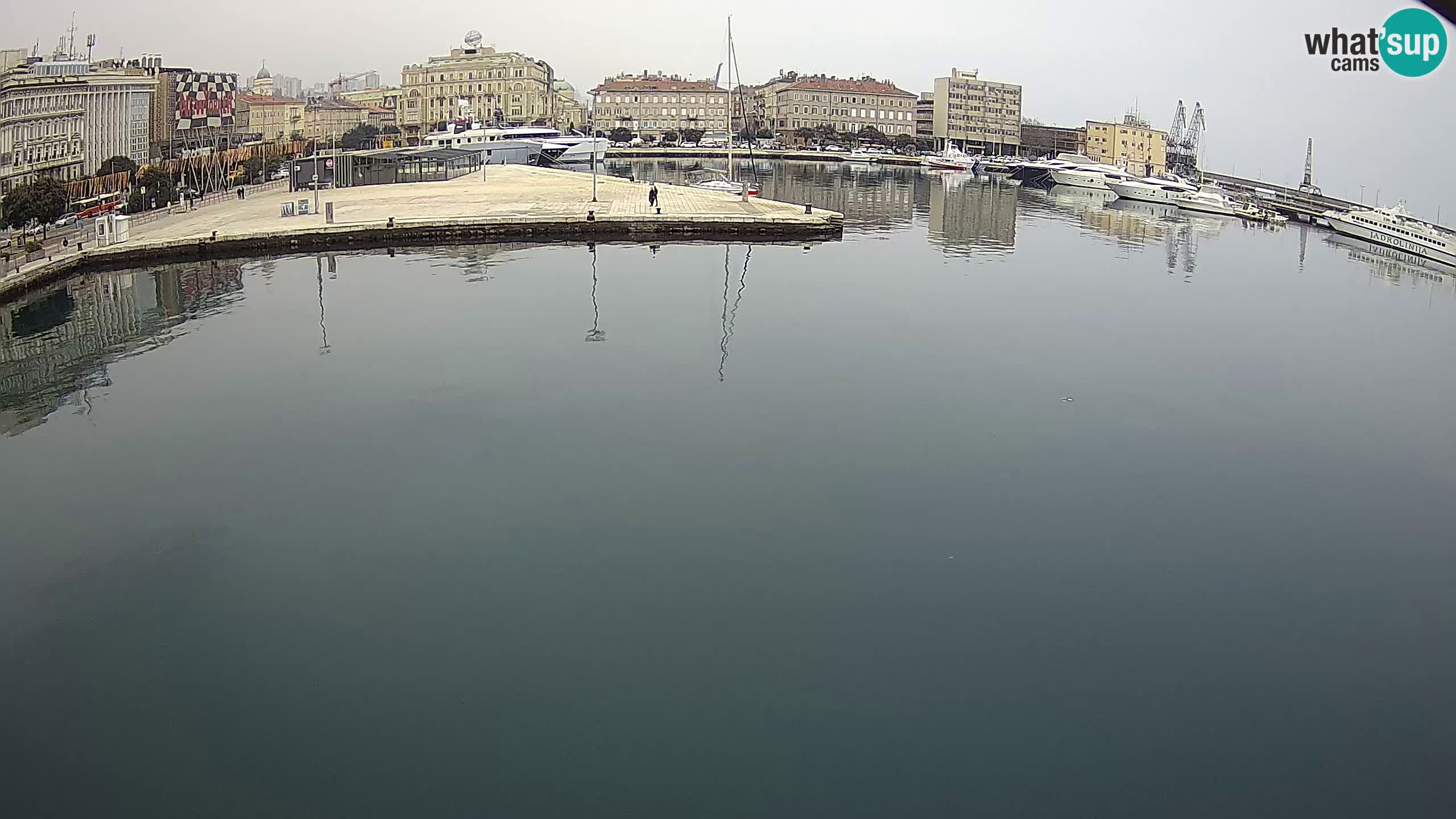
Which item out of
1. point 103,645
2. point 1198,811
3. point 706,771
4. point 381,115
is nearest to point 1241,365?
point 1198,811

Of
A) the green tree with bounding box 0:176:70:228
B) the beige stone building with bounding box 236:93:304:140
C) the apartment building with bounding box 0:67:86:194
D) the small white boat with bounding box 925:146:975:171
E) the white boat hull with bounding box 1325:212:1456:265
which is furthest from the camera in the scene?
the beige stone building with bounding box 236:93:304:140

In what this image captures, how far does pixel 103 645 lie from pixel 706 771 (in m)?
3.42

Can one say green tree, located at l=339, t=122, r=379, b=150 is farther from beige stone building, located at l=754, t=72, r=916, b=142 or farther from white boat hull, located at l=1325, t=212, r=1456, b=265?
white boat hull, located at l=1325, t=212, r=1456, b=265

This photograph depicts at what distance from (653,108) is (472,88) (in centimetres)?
1439

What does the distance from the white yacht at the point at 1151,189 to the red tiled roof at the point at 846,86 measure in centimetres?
3656

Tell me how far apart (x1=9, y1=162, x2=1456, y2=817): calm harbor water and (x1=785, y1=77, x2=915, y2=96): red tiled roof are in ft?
223

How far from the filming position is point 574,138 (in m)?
46.6

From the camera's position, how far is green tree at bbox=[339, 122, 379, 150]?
62.9 metres

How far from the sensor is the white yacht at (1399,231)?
28780mm

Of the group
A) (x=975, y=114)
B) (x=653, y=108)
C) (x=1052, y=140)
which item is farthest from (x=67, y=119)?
(x=1052, y=140)

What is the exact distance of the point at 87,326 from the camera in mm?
14273

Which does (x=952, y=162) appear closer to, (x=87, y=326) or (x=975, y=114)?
(x=975, y=114)

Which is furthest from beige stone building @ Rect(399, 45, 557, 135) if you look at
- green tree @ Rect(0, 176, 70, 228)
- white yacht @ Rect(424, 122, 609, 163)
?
green tree @ Rect(0, 176, 70, 228)

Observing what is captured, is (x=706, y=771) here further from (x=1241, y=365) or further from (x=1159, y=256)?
(x=1159, y=256)
